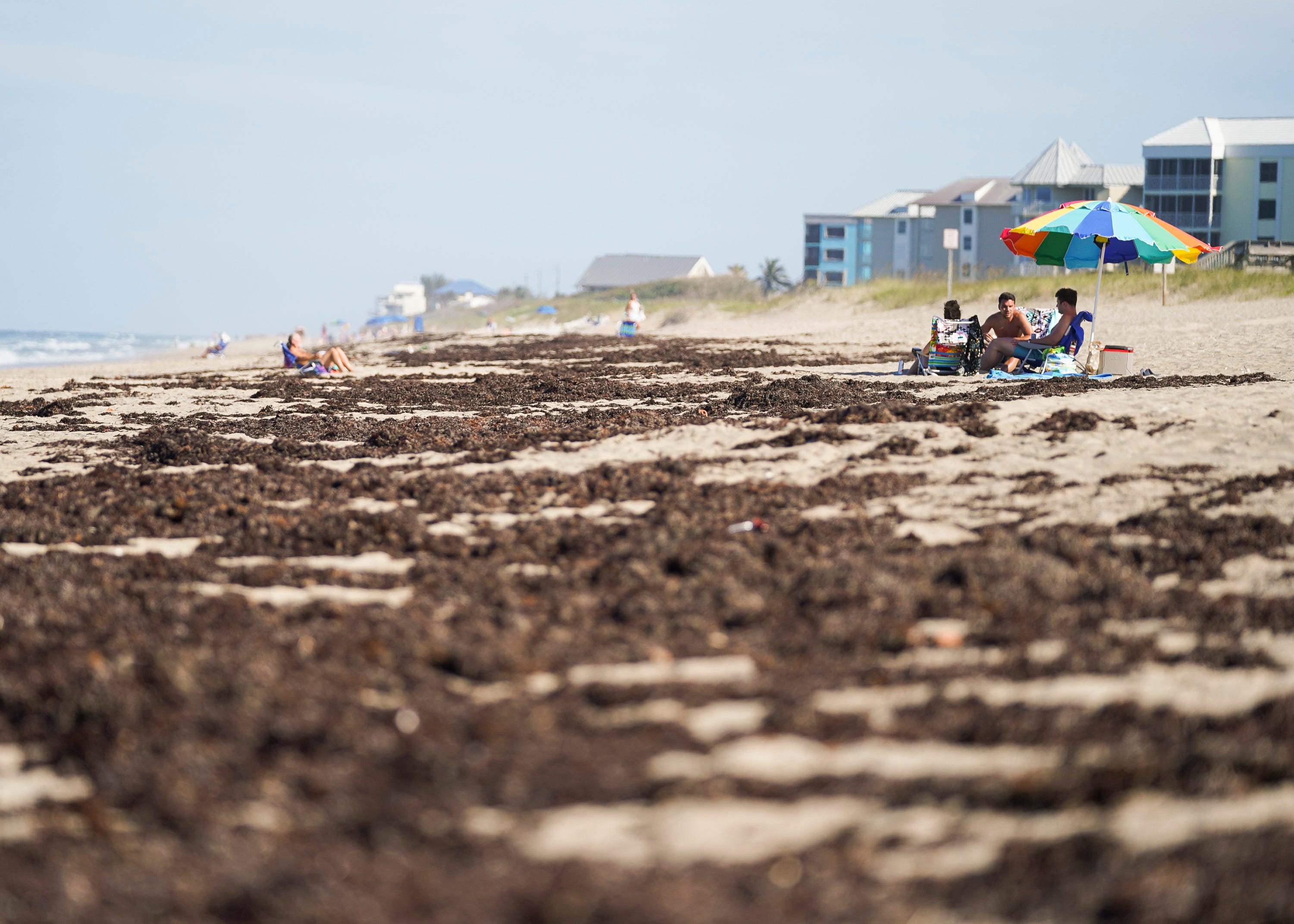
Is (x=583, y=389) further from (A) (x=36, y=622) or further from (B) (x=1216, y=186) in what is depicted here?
(B) (x=1216, y=186)

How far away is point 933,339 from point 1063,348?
1831 mm

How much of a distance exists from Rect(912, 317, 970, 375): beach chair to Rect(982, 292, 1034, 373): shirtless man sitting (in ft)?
1.00

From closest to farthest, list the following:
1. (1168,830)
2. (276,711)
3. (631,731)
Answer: (1168,830) < (631,731) < (276,711)

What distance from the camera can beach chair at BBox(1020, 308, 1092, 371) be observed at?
1430 cm

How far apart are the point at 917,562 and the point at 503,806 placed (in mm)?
3161

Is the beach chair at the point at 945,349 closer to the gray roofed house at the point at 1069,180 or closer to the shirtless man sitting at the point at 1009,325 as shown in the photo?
the shirtless man sitting at the point at 1009,325

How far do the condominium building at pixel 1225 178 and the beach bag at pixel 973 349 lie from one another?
44695 mm

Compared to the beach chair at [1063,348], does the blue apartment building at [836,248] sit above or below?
above

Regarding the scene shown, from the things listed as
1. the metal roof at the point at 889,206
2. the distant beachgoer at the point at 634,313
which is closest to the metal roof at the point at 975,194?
the metal roof at the point at 889,206

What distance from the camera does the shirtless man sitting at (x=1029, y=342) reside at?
558 inches

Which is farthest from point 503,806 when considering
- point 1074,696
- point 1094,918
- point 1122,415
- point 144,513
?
point 1122,415

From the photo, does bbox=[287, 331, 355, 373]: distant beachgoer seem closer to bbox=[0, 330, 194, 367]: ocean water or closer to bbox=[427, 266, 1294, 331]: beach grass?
bbox=[427, 266, 1294, 331]: beach grass

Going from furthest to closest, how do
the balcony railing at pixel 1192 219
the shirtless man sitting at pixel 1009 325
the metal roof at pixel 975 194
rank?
the metal roof at pixel 975 194 < the balcony railing at pixel 1192 219 < the shirtless man sitting at pixel 1009 325

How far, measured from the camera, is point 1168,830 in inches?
122
